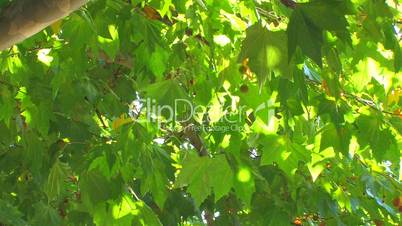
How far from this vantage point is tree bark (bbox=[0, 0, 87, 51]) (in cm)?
99

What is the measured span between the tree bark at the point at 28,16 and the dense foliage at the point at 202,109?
44cm

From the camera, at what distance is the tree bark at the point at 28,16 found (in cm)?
99

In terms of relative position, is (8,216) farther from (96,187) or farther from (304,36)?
(304,36)

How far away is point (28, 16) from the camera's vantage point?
1.02 meters

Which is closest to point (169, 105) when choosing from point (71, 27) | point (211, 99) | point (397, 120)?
point (211, 99)

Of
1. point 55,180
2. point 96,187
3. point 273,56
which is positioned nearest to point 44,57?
point 55,180

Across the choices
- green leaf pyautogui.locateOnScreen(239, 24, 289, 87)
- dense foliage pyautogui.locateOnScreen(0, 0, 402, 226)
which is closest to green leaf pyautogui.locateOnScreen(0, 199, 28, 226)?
dense foliage pyautogui.locateOnScreen(0, 0, 402, 226)

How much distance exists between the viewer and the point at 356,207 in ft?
9.58

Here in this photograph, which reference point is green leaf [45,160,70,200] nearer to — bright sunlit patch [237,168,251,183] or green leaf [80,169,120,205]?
green leaf [80,169,120,205]

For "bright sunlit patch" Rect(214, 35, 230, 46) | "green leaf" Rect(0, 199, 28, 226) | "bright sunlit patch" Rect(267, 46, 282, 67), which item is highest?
"bright sunlit patch" Rect(267, 46, 282, 67)

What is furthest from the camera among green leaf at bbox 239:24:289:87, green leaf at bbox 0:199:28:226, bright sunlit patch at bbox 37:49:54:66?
bright sunlit patch at bbox 37:49:54:66

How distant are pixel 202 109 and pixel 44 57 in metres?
0.77

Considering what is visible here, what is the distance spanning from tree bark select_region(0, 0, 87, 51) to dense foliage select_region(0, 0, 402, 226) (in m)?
0.44

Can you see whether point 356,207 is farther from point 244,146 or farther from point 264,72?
point 264,72
